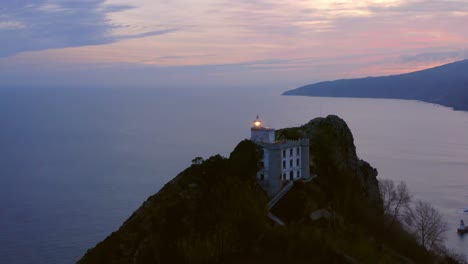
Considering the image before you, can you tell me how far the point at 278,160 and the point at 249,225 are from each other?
7451 millimetres

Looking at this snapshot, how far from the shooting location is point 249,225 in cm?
3922

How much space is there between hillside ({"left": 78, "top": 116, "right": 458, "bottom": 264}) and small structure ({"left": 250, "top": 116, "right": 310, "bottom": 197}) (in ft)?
2.81

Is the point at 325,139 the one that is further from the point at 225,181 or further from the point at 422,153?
the point at 422,153

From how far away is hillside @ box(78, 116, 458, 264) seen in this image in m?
37.5

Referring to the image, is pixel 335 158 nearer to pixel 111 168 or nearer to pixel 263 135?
pixel 263 135

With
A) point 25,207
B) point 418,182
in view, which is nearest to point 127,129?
point 25,207

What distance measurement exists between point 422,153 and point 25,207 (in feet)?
339

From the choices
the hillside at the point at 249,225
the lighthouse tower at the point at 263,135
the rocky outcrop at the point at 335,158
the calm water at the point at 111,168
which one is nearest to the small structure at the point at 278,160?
the lighthouse tower at the point at 263,135

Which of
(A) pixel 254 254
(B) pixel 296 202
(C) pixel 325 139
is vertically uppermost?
(C) pixel 325 139

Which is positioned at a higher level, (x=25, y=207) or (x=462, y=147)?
(x=462, y=147)

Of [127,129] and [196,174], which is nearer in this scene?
[196,174]

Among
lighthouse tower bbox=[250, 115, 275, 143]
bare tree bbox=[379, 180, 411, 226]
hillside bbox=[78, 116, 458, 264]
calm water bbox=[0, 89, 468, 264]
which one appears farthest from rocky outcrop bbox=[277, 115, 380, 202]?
calm water bbox=[0, 89, 468, 264]

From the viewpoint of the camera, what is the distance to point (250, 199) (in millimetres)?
41281

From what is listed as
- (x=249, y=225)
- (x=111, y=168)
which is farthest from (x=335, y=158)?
(x=111, y=168)
